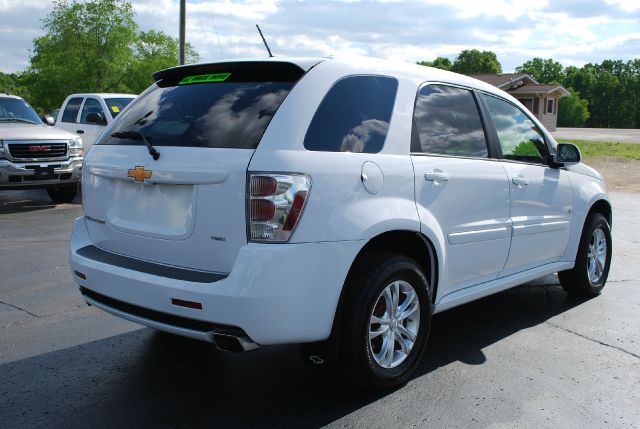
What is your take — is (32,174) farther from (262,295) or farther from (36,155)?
(262,295)

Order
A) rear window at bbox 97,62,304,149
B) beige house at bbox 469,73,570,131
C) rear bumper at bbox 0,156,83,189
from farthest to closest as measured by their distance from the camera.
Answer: beige house at bbox 469,73,570,131 → rear bumper at bbox 0,156,83,189 → rear window at bbox 97,62,304,149

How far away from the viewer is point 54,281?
6.10 m

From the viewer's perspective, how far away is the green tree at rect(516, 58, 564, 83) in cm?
12950

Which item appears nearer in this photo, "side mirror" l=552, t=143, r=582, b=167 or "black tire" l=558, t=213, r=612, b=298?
"side mirror" l=552, t=143, r=582, b=167

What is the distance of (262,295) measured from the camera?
300cm

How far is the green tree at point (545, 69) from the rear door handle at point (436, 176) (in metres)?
134

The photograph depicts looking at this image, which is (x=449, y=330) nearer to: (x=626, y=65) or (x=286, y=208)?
(x=286, y=208)

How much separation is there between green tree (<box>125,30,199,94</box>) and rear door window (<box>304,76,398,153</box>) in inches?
1819

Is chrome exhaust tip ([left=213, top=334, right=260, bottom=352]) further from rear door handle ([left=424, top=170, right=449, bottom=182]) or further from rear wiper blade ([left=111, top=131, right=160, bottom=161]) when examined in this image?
rear door handle ([left=424, top=170, right=449, bottom=182])

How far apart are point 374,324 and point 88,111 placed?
12.2 metres

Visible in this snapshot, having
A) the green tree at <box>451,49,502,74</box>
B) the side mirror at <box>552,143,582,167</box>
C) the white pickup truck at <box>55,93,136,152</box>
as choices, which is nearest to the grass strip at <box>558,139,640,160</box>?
the white pickup truck at <box>55,93,136,152</box>

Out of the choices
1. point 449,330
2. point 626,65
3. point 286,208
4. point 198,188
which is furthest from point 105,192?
point 626,65

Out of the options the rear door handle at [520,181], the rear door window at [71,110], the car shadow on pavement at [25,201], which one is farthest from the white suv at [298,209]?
the rear door window at [71,110]

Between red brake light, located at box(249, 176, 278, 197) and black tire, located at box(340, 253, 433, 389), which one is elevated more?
red brake light, located at box(249, 176, 278, 197)
